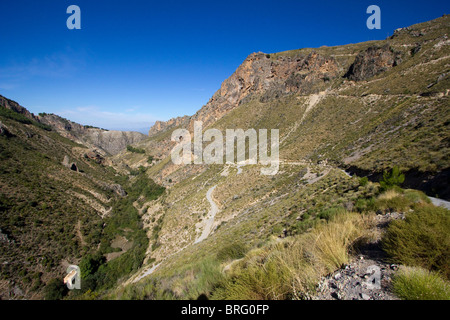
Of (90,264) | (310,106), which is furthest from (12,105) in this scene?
(310,106)

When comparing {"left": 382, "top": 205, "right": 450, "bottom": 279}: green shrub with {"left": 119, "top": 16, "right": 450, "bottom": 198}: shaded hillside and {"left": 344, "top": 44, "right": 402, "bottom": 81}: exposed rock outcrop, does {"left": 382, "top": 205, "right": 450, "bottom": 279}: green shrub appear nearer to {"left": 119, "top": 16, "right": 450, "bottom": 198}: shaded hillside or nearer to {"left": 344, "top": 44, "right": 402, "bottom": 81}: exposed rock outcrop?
{"left": 119, "top": 16, "right": 450, "bottom": 198}: shaded hillside

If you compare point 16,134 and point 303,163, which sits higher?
point 16,134

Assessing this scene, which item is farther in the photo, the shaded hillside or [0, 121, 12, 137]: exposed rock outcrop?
[0, 121, 12, 137]: exposed rock outcrop

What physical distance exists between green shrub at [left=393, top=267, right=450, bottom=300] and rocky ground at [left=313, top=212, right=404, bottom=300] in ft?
0.53

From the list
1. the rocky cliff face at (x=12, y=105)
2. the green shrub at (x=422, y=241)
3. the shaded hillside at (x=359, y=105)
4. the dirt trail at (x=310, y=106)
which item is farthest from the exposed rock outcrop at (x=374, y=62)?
the rocky cliff face at (x=12, y=105)

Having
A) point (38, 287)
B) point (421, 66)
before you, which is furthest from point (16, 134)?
point (421, 66)

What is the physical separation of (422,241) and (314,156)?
29517 mm

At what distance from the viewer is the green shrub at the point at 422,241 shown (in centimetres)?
263

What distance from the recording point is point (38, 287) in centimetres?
2278

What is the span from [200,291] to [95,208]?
167 feet

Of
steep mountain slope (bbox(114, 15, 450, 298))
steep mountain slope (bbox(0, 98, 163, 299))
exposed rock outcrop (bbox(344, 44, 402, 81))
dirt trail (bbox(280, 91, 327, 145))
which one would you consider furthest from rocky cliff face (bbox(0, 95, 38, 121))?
exposed rock outcrop (bbox(344, 44, 402, 81))

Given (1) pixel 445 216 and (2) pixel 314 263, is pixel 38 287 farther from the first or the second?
(1) pixel 445 216

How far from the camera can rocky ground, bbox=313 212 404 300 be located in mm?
2521
